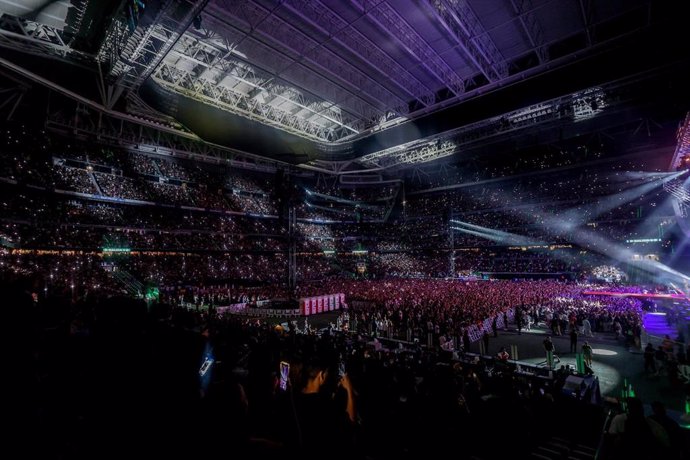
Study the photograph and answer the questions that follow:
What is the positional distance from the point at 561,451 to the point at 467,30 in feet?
50.8

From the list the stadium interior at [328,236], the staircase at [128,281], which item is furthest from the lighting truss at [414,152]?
the staircase at [128,281]

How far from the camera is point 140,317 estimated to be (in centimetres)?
498

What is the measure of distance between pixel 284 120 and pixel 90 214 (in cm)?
2037

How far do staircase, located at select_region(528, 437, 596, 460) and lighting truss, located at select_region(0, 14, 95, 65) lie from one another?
855 inches

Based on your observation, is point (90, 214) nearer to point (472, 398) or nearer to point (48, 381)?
point (48, 381)

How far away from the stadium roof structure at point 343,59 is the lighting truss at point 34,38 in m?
0.08

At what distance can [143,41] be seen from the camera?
12.7 meters

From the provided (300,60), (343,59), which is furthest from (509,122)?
(300,60)

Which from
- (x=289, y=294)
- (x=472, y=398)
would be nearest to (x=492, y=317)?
(x=472, y=398)

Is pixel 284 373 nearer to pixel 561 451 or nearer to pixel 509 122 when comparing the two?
pixel 561 451

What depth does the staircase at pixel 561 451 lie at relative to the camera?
14.0 feet

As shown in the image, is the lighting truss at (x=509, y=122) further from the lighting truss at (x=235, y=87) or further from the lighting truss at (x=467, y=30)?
the lighting truss at (x=235, y=87)

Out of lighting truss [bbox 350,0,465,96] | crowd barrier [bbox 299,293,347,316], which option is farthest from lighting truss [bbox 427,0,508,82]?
crowd barrier [bbox 299,293,347,316]

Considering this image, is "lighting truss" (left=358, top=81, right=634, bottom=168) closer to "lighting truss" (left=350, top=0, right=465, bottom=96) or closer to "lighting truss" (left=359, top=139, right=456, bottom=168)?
"lighting truss" (left=359, top=139, right=456, bottom=168)
